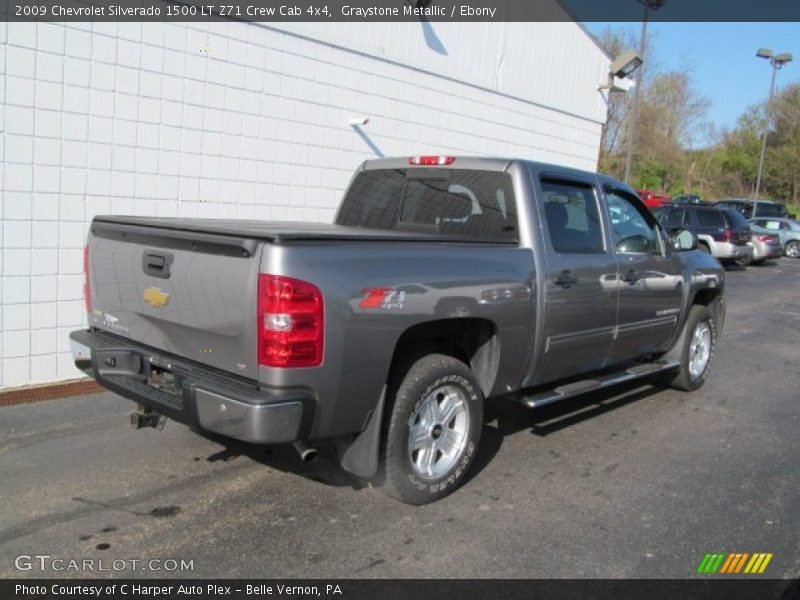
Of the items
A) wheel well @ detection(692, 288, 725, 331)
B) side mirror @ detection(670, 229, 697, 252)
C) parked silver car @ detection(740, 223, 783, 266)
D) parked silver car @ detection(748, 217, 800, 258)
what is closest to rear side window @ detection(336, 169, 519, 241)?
side mirror @ detection(670, 229, 697, 252)

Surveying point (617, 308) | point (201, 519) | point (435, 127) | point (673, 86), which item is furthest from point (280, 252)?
point (673, 86)

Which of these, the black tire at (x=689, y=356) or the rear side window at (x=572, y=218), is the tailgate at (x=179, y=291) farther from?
the black tire at (x=689, y=356)

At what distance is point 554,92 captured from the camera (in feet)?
40.5

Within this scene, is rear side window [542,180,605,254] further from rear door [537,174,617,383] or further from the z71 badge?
the z71 badge

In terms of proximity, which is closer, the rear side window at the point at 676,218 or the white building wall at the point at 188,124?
the white building wall at the point at 188,124

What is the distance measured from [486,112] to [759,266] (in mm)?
15461

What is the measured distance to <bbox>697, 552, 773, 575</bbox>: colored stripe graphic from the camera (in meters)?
3.50

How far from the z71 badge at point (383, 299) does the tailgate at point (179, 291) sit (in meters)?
0.54

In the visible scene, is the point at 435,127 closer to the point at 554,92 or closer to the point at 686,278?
the point at 554,92

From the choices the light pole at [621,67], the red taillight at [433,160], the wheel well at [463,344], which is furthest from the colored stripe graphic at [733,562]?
the light pole at [621,67]

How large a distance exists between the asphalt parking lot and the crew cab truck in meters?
0.38

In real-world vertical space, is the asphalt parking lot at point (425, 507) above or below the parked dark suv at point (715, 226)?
below

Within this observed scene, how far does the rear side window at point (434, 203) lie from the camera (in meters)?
4.65

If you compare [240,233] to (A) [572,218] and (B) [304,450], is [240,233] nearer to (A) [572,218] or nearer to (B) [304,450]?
(B) [304,450]
